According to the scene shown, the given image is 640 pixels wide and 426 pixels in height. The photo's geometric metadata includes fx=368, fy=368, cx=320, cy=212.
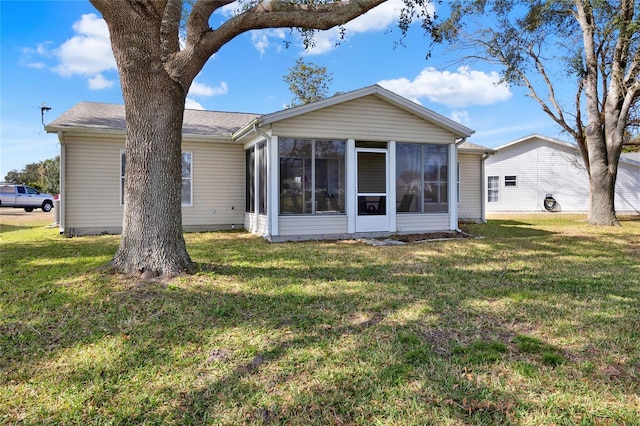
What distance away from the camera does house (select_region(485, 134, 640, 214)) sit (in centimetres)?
2052

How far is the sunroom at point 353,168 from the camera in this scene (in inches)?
349

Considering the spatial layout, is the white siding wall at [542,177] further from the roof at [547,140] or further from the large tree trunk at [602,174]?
the large tree trunk at [602,174]

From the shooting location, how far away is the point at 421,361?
2.77m

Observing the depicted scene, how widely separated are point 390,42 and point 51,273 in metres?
8.01

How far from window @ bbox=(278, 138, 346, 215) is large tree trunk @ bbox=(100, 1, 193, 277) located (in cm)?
412

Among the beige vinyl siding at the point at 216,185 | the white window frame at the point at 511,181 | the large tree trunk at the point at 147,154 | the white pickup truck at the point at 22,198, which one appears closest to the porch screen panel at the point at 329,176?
the beige vinyl siding at the point at 216,185

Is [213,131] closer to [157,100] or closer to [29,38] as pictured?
[29,38]

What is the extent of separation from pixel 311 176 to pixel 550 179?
17.6 metres

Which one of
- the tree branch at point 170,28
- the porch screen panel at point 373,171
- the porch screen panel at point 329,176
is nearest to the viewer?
the tree branch at point 170,28

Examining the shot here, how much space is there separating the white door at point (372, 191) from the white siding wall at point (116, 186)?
3884 mm

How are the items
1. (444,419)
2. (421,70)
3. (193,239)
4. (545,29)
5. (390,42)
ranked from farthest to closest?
(421,70), (545,29), (193,239), (390,42), (444,419)

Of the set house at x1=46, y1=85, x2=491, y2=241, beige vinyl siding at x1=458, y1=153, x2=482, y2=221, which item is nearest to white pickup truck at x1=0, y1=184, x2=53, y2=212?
house at x1=46, y1=85, x2=491, y2=241

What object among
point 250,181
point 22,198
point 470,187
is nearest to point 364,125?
point 250,181

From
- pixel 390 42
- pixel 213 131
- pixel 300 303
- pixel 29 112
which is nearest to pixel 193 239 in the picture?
pixel 213 131
